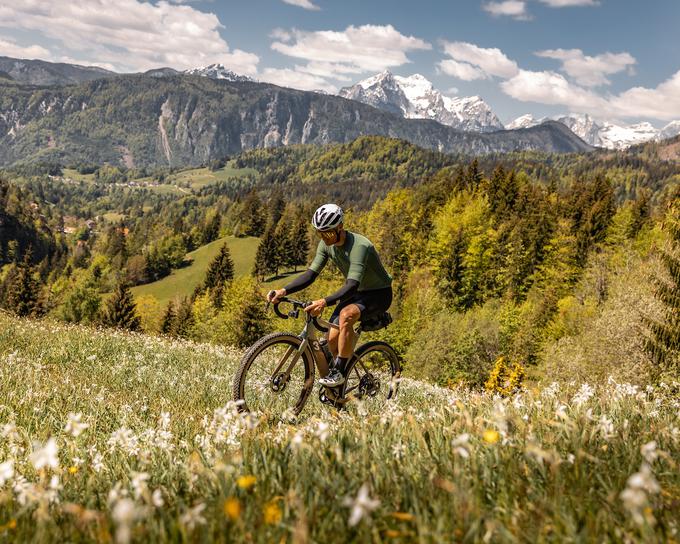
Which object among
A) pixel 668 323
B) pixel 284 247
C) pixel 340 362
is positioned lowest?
pixel 284 247

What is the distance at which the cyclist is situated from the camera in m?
7.24

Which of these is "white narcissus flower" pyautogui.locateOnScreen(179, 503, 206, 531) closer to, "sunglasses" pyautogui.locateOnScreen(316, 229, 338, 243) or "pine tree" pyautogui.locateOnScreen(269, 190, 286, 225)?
"sunglasses" pyautogui.locateOnScreen(316, 229, 338, 243)

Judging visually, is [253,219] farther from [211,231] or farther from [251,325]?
[251,325]

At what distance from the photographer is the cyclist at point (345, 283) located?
285 inches

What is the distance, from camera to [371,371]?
9344 millimetres

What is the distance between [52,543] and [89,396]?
546cm

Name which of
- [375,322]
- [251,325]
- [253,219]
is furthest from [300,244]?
[375,322]

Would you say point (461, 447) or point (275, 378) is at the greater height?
point (461, 447)

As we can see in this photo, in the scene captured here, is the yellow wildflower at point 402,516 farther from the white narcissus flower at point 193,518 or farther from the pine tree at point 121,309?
the pine tree at point 121,309

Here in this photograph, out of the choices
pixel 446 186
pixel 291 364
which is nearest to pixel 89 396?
pixel 291 364

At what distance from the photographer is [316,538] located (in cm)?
221

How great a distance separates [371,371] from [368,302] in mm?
2081

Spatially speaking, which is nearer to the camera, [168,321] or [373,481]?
[373,481]

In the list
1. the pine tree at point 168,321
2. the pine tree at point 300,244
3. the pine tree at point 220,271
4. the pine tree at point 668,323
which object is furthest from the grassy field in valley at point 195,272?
the pine tree at point 668,323
